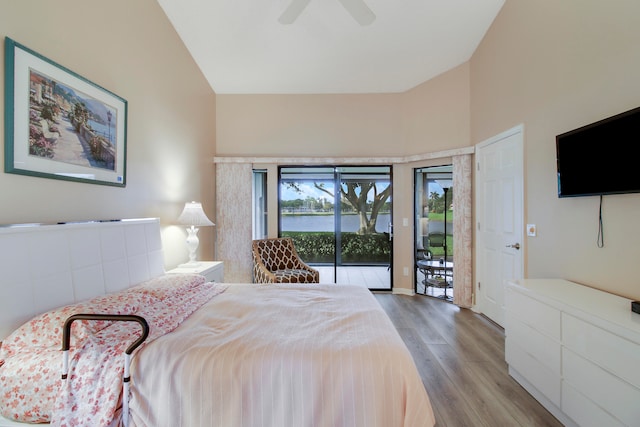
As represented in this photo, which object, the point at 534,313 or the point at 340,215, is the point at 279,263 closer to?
the point at 340,215

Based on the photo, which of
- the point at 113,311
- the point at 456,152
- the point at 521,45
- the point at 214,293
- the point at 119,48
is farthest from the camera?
the point at 456,152

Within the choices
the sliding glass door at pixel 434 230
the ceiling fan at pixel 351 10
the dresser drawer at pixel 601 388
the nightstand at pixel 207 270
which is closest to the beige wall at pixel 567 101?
the dresser drawer at pixel 601 388

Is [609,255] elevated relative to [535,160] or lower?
lower

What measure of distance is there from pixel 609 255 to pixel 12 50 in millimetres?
3860

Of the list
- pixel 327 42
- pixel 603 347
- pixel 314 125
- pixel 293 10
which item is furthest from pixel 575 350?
pixel 314 125

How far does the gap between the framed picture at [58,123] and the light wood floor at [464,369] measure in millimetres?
2933

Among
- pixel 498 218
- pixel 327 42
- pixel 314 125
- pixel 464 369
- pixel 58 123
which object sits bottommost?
pixel 464 369

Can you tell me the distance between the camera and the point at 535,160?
2.43 meters

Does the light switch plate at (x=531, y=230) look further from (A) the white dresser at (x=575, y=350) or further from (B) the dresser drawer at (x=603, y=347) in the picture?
(B) the dresser drawer at (x=603, y=347)

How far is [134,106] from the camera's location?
7.70 feet

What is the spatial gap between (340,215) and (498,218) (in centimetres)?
218

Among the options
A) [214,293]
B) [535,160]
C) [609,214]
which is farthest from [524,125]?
[214,293]

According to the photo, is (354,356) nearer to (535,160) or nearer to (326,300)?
(326,300)

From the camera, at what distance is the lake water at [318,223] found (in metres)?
4.31
